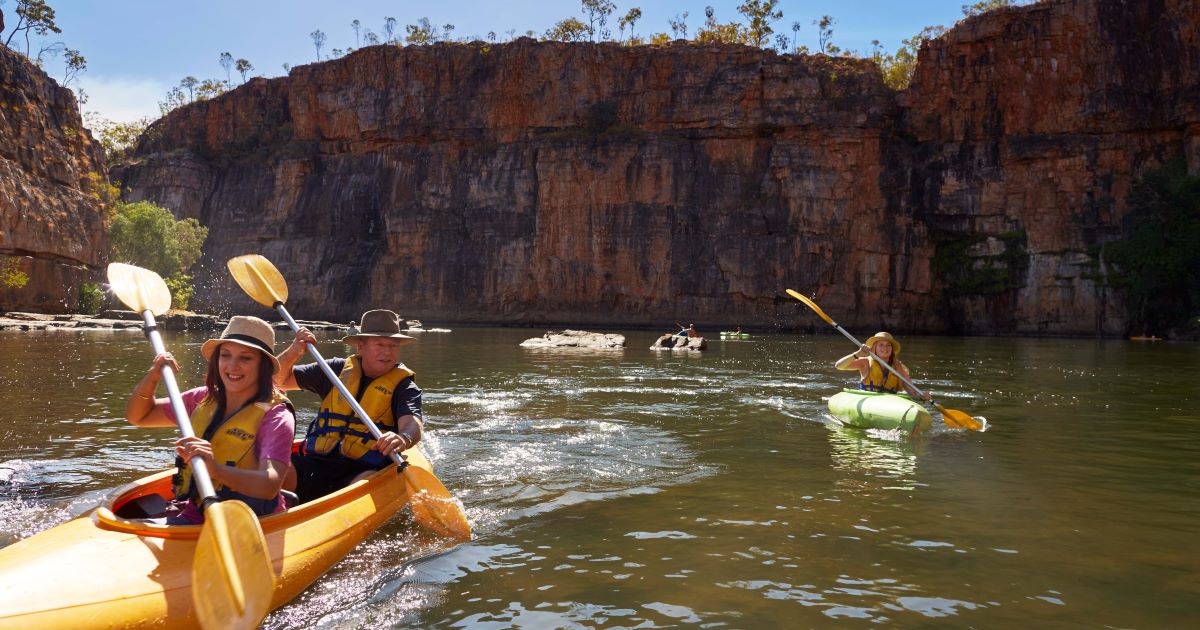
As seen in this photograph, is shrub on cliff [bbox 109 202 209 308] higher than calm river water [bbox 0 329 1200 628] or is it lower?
higher

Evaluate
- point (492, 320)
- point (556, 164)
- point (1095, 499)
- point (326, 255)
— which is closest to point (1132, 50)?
point (556, 164)

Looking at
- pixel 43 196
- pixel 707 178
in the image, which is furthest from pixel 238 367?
pixel 707 178

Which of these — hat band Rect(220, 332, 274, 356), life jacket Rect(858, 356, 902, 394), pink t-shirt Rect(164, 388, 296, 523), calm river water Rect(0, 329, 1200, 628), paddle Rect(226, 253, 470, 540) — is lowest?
calm river water Rect(0, 329, 1200, 628)

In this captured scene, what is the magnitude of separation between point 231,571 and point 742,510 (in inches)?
144

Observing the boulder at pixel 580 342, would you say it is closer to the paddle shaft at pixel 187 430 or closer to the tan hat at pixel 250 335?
the paddle shaft at pixel 187 430

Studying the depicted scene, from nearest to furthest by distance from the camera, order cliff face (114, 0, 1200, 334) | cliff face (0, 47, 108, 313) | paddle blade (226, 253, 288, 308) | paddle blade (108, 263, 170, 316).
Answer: paddle blade (108, 263, 170, 316) → paddle blade (226, 253, 288, 308) → cliff face (0, 47, 108, 313) → cliff face (114, 0, 1200, 334)

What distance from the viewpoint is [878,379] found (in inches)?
427

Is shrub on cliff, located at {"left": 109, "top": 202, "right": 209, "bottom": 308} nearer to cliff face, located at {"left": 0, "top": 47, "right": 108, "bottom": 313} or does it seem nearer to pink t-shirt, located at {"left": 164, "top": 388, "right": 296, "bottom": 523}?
cliff face, located at {"left": 0, "top": 47, "right": 108, "bottom": 313}

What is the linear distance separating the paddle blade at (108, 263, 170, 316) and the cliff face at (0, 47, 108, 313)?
3004cm

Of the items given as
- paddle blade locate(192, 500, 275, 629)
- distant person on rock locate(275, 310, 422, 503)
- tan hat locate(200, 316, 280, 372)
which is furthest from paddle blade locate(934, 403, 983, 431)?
paddle blade locate(192, 500, 275, 629)

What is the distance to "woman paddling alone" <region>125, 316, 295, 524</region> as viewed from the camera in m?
4.11

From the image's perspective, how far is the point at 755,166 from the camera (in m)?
48.1

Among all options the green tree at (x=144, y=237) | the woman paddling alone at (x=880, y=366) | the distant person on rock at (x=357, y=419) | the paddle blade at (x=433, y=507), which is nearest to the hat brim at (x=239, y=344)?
the distant person on rock at (x=357, y=419)

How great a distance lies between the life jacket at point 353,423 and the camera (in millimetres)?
5629
